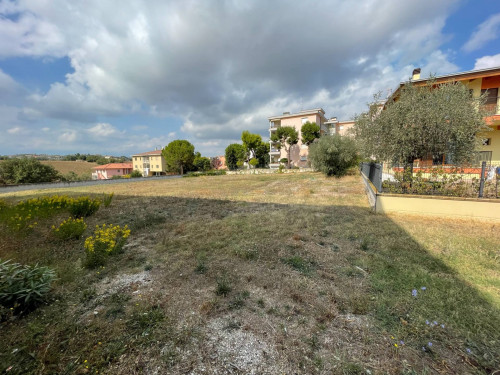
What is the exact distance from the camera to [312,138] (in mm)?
31469

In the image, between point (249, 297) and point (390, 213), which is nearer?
point (249, 297)

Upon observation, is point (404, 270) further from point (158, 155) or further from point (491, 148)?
point (158, 155)

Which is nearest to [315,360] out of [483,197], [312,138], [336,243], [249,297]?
[249,297]

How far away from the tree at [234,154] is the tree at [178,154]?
9.73m

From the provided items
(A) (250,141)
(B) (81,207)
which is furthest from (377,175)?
(A) (250,141)

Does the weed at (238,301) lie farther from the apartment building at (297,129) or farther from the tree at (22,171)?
the tree at (22,171)

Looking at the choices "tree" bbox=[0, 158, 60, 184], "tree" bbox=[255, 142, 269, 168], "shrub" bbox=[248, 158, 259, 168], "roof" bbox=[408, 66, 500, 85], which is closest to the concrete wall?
"roof" bbox=[408, 66, 500, 85]

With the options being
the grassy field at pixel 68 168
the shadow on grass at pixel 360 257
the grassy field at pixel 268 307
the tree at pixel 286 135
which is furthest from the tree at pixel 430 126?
the grassy field at pixel 68 168

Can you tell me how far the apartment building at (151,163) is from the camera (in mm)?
59062

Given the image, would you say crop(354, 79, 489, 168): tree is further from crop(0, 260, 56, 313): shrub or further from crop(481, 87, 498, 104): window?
crop(0, 260, 56, 313): shrub

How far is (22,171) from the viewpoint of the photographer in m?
30.0

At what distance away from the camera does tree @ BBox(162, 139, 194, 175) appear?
44.9m

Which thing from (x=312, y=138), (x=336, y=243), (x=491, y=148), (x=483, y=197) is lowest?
(x=336, y=243)

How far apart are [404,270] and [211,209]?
6.09 metres
